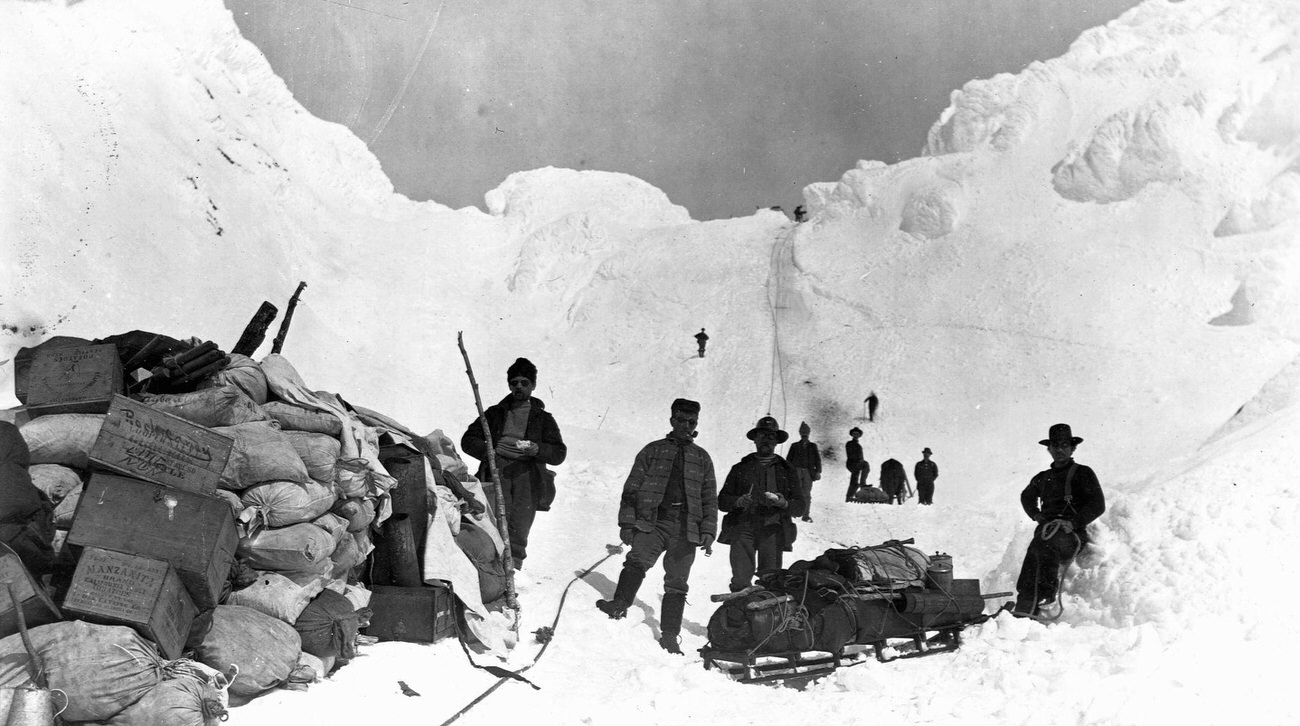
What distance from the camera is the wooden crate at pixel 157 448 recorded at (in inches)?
163

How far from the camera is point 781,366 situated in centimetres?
3177

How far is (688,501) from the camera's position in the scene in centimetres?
698

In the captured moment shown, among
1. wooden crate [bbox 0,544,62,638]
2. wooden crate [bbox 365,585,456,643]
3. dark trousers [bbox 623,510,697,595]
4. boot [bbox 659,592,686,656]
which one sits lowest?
wooden crate [bbox 0,544,62,638]

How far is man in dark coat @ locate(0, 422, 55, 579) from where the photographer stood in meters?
4.04

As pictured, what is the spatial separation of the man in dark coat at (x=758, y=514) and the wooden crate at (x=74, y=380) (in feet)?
13.3

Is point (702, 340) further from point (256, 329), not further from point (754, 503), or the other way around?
point (256, 329)

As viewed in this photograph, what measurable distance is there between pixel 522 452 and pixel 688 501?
4.04 feet

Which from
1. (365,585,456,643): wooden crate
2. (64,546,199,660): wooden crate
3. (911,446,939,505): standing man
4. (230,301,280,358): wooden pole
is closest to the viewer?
(64,546,199,660): wooden crate

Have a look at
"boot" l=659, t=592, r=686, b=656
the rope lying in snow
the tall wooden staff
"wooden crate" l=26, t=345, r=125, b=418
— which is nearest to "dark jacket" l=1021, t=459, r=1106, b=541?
"boot" l=659, t=592, r=686, b=656

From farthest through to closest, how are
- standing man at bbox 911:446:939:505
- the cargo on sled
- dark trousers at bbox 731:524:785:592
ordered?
standing man at bbox 911:446:939:505
dark trousers at bbox 731:524:785:592
the cargo on sled

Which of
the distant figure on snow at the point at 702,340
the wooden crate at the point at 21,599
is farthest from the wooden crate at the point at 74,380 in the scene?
the distant figure on snow at the point at 702,340

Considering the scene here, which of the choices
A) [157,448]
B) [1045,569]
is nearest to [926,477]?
[1045,569]

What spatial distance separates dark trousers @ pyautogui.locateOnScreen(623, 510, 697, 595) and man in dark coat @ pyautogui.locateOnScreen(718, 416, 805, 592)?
0.63 metres

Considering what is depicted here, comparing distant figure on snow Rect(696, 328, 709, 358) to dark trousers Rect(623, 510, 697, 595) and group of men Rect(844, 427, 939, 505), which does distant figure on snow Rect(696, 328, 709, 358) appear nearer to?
group of men Rect(844, 427, 939, 505)
